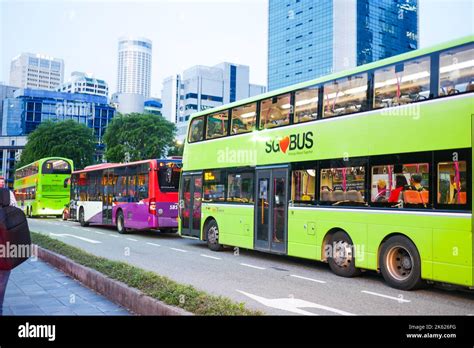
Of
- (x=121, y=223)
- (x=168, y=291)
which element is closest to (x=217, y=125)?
(x=168, y=291)

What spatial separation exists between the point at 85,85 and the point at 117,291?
178 meters

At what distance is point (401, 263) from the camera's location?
8.74 m

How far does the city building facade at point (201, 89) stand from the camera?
11719 cm

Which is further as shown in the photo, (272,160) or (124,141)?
(124,141)

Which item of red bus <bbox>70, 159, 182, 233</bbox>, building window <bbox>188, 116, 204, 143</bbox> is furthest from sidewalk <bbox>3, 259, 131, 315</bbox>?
red bus <bbox>70, 159, 182, 233</bbox>

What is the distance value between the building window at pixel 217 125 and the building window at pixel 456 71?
6.98 meters

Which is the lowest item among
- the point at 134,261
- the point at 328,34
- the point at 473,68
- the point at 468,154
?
the point at 134,261

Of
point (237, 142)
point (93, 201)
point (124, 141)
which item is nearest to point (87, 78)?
point (124, 141)

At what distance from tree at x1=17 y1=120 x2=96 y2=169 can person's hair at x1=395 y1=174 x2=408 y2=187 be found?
40.7 meters

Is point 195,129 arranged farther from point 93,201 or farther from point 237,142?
point 93,201
